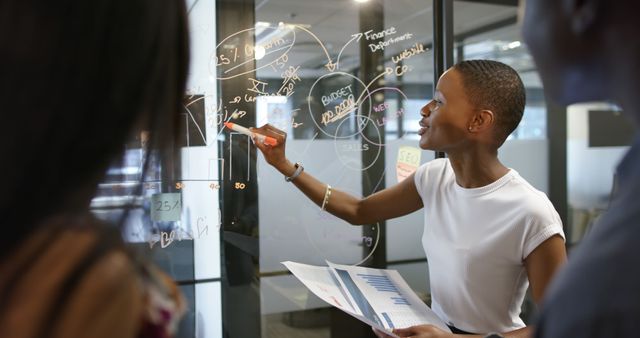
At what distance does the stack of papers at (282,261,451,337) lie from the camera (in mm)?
1130

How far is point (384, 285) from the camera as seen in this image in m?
1.33

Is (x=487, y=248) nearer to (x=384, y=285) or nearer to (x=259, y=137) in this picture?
(x=384, y=285)

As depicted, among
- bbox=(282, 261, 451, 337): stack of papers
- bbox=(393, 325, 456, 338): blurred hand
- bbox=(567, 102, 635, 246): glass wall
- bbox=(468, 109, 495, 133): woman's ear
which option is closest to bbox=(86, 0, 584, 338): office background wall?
bbox=(282, 261, 451, 337): stack of papers

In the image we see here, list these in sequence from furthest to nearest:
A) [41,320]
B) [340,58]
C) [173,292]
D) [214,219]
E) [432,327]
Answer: [340,58] < [214,219] < [432,327] < [173,292] < [41,320]

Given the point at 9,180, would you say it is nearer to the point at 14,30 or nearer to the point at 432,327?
the point at 14,30

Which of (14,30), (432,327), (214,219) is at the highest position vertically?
(14,30)

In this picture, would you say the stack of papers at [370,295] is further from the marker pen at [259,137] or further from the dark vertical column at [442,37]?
the dark vertical column at [442,37]

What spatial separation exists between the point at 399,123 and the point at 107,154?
1.59m

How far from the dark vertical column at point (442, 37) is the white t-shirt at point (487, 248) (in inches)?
27.9

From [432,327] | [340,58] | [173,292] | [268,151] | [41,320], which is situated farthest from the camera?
Answer: [340,58]

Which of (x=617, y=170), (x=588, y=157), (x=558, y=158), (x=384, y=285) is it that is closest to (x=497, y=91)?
(x=384, y=285)

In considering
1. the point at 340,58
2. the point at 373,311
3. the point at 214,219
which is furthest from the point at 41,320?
the point at 340,58

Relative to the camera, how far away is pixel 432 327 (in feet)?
3.76

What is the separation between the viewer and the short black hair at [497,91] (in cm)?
134
